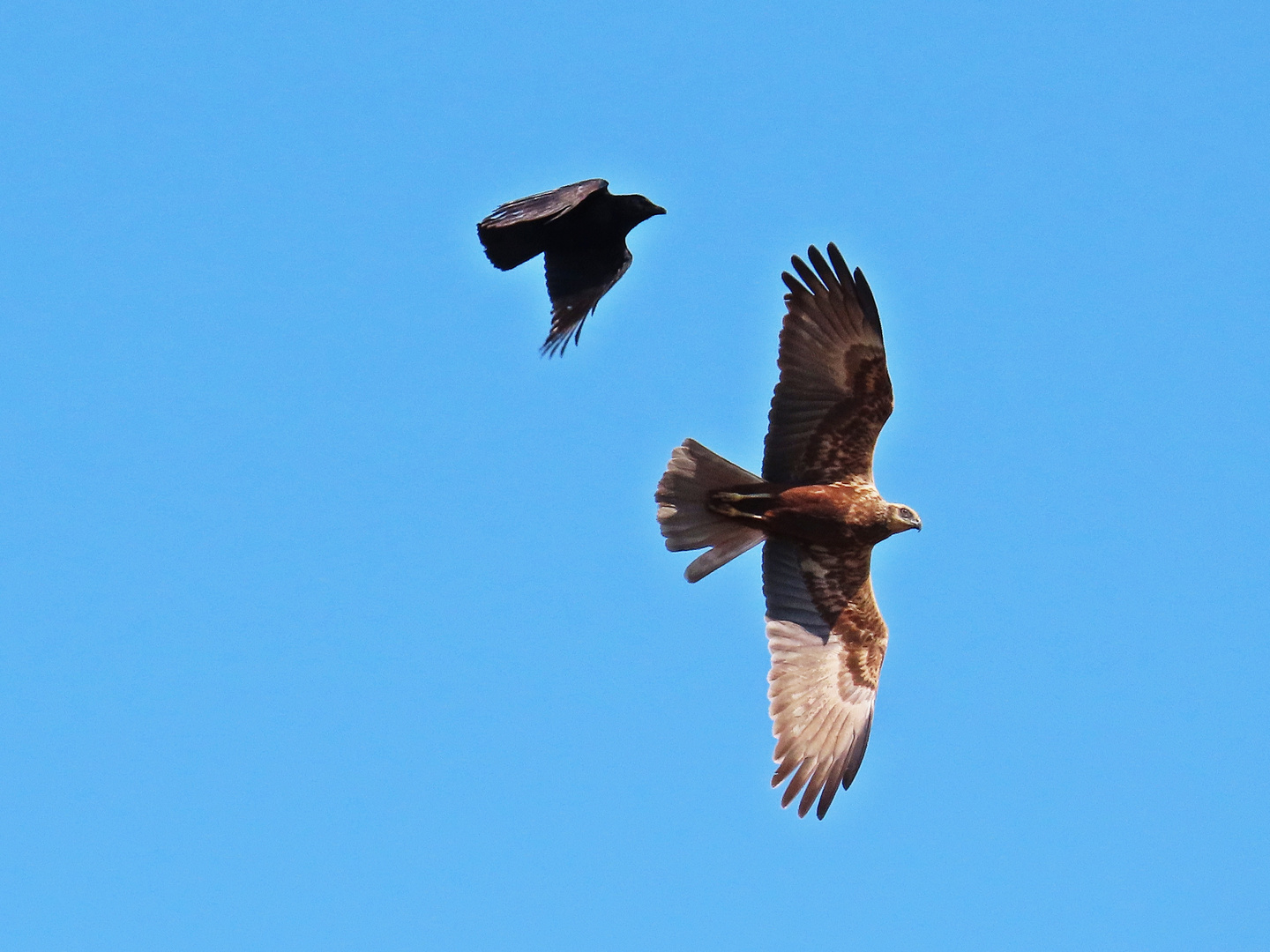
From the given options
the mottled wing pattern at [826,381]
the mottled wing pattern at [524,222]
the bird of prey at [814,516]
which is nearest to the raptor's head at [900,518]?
the bird of prey at [814,516]

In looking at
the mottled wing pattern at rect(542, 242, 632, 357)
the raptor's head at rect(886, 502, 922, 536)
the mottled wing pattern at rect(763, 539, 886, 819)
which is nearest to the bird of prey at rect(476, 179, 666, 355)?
the mottled wing pattern at rect(542, 242, 632, 357)

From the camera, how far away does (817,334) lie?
40.1ft

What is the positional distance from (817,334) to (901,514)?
131 cm

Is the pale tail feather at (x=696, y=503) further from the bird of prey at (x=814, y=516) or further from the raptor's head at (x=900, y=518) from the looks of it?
the raptor's head at (x=900, y=518)

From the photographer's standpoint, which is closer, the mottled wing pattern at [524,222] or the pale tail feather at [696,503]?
the pale tail feather at [696,503]

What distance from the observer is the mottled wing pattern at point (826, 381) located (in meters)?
12.2

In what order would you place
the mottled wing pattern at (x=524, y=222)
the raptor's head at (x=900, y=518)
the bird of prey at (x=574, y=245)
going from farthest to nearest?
the bird of prey at (x=574, y=245), the mottled wing pattern at (x=524, y=222), the raptor's head at (x=900, y=518)

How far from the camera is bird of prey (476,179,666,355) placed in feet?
43.3

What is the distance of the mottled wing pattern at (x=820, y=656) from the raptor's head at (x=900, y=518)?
0.53m

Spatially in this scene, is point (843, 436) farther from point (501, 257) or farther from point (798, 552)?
point (501, 257)

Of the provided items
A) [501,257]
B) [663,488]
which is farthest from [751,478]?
[501,257]

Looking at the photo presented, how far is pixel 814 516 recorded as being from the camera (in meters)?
Result: 12.5

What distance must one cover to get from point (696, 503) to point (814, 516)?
0.75 meters

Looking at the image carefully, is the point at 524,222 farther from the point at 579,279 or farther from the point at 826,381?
the point at 826,381
